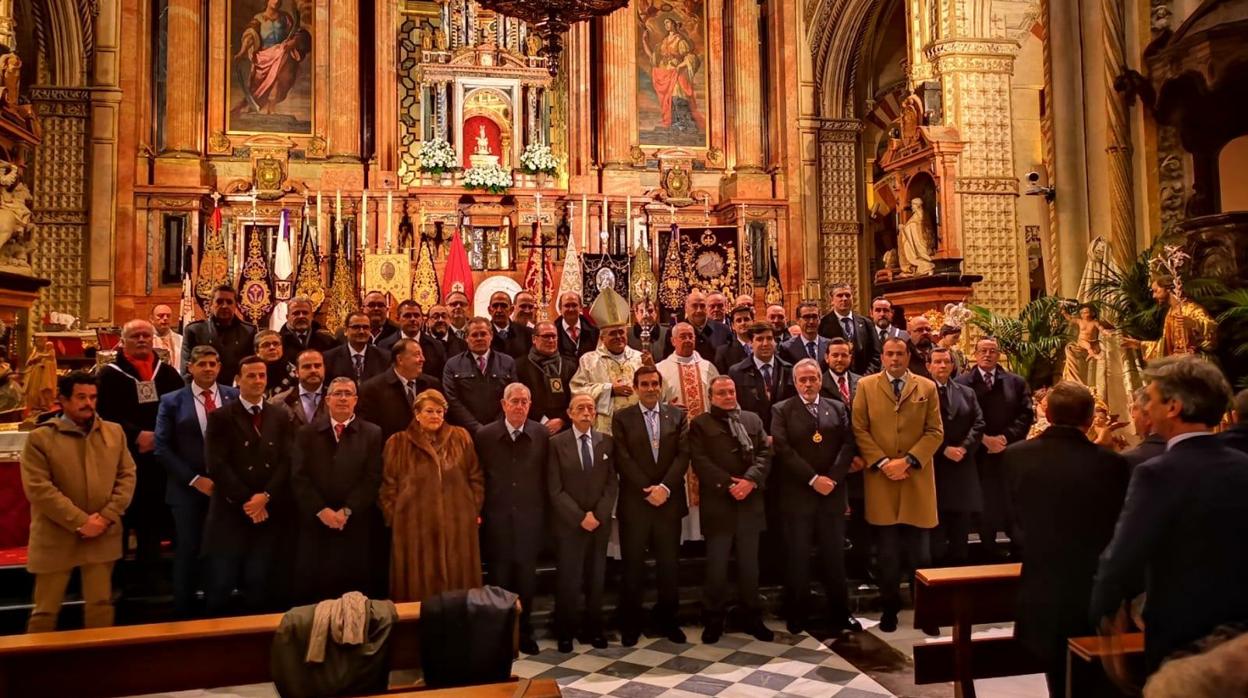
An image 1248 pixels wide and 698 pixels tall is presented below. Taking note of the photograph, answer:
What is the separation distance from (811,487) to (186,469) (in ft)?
11.0

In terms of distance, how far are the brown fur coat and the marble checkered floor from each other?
0.64 metres

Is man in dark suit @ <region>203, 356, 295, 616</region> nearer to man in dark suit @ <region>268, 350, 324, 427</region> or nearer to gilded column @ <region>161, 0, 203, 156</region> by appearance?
man in dark suit @ <region>268, 350, 324, 427</region>

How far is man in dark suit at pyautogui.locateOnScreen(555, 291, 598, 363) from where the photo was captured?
21.5 feet

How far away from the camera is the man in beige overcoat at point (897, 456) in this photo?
5.07 meters

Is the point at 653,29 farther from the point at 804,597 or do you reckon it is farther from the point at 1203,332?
the point at 804,597

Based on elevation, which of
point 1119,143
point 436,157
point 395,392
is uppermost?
point 436,157

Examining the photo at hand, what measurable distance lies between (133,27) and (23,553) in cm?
1103

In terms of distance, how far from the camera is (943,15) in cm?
1105

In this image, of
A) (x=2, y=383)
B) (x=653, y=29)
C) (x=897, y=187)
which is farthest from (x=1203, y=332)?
(x=653, y=29)

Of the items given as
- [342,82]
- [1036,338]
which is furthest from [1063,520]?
[342,82]

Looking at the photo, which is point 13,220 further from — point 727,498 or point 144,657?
point 727,498

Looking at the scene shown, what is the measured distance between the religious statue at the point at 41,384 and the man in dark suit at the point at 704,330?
4679 mm

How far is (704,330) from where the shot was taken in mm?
6812

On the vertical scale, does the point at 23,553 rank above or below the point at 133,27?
below
